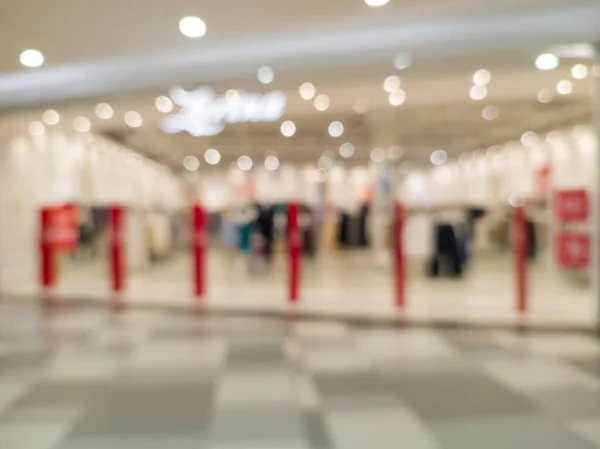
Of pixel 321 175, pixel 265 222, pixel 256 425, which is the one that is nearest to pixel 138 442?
pixel 256 425

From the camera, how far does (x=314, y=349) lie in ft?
16.3

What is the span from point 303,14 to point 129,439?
4582 millimetres

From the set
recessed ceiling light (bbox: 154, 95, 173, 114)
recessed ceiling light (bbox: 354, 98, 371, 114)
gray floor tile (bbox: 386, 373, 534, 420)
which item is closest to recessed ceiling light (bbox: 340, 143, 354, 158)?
recessed ceiling light (bbox: 354, 98, 371, 114)

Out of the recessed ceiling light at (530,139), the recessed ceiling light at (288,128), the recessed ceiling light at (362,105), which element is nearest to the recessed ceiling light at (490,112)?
the recessed ceiling light at (362,105)

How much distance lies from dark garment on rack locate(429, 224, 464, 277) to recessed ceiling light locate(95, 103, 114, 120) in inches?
241

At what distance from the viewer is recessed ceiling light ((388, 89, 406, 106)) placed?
9.81m

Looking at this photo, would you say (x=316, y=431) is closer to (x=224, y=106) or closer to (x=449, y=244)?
(x=449, y=244)

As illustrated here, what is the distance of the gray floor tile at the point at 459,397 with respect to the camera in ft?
11.2

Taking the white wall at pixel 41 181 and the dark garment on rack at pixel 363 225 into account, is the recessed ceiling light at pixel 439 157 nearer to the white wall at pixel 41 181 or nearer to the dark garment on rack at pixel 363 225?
the dark garment on rack at pixel 363 225

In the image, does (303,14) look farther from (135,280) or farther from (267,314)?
(135,280)

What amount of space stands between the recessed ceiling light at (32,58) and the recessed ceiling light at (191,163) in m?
15.4

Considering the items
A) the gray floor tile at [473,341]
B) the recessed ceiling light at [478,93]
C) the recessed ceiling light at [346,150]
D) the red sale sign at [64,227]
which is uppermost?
the recessed ceiling light at [346,150]

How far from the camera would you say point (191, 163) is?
25.0 meters

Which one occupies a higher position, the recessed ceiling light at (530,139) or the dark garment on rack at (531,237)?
the recessed ceiling light at (530,139)
